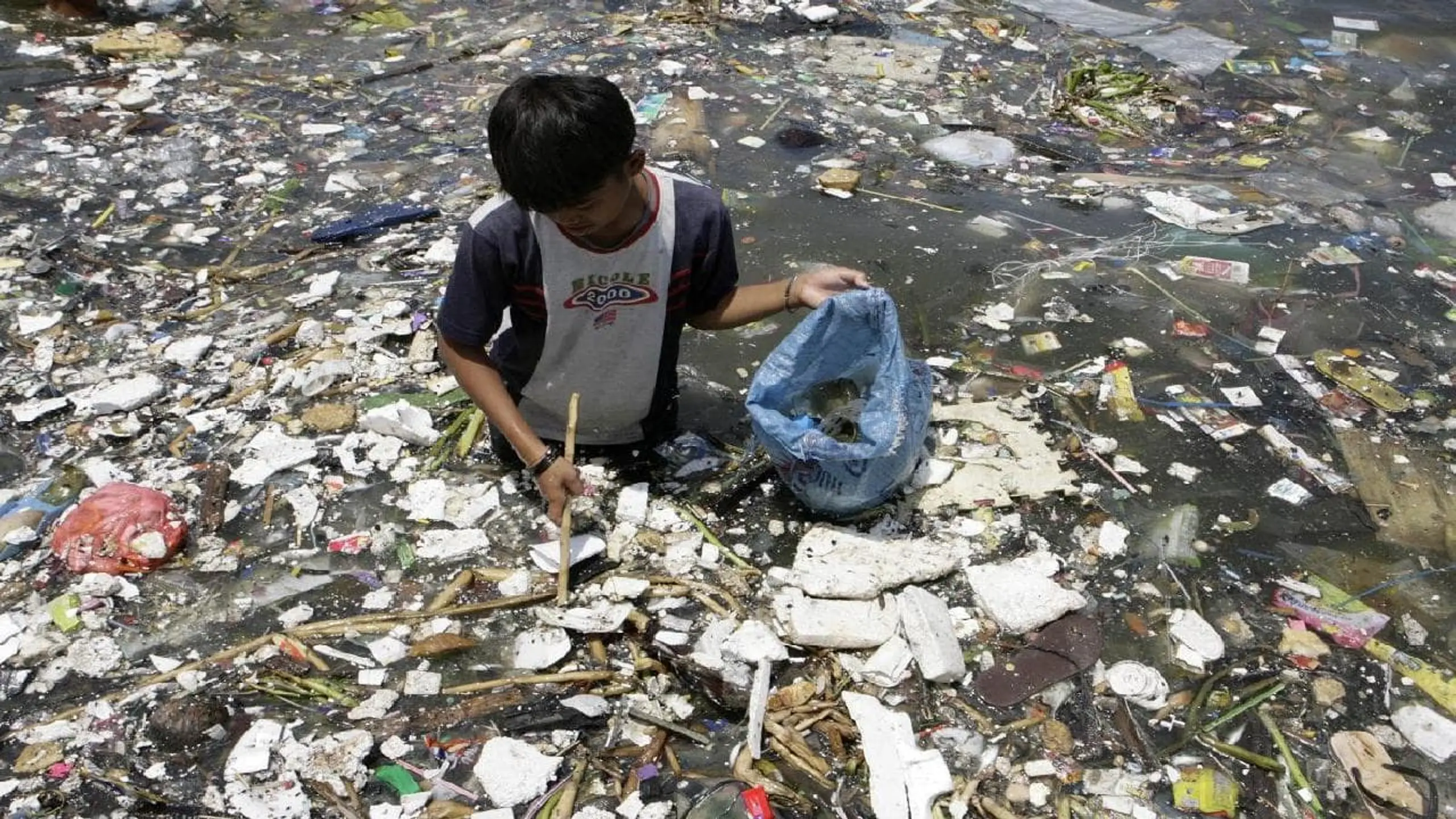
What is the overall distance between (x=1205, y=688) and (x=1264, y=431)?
1.19 meters

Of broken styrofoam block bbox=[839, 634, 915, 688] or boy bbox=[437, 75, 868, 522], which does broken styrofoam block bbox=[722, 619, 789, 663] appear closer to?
broken styrofoam block bbox=[839, 634, 915, 688]

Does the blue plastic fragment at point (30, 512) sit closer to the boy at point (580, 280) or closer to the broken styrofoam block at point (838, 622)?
the boy at point (580, 280)

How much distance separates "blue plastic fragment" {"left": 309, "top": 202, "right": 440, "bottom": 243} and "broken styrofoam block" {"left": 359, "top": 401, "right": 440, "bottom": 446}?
1349mm

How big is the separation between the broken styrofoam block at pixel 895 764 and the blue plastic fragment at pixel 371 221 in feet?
9.76

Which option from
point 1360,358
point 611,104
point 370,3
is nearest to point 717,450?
point 611,104

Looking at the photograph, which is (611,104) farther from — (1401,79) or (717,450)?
(1401,79)

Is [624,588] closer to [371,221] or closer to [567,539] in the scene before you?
[567,539]

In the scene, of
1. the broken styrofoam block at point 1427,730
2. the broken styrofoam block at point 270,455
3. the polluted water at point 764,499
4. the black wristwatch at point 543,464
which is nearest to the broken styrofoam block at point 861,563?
the polluted water at point 764,499

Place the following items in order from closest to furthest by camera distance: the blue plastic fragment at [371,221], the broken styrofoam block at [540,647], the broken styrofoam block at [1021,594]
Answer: the broken styrofoam block at [540,647]
the broken styrofoam block at [1021,594]
the blue plastic fragment at [371,221]

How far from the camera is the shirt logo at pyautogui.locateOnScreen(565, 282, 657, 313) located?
7.60ft

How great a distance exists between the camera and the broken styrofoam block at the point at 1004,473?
2.69 meters

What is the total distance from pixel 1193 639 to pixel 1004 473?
0.68 meters

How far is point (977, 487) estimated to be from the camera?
2725 mm

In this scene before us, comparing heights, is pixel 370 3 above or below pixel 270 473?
above
